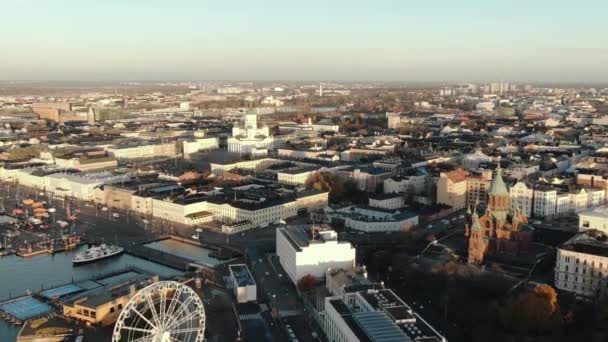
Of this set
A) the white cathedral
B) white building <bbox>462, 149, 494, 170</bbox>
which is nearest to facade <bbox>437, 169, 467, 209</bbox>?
white building <bbox>462, 149, 494, 170</bbox>

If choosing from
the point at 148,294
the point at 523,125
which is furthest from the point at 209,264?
the point at 523,125

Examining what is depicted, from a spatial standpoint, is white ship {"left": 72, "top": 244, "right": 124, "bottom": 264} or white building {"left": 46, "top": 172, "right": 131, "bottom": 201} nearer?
white ship {"left": 72, "top": 244, "right": 124, "bottom": 264}

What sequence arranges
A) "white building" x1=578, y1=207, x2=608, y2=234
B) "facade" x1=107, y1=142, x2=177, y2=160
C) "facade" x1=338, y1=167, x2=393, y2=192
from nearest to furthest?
"white building" x1=578, y1=207, x2=608, y2=234 → "facade" x1=338, y1=167, x2=393, y2=192 → "facade" x1=107, y1=142, x2=177, y2=160

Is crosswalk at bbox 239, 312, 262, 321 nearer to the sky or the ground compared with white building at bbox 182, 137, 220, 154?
nearer to the ground

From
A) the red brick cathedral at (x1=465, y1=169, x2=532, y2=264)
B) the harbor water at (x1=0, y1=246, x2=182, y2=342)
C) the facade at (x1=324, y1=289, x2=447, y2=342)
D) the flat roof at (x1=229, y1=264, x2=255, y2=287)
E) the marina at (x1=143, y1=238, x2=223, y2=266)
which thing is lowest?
the harbor water at (x1=0, y1=246, x2=182, y2=342)

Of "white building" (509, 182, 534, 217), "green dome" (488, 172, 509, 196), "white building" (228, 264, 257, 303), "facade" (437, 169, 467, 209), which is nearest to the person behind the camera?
"white building" (228, 264, 257, 303)

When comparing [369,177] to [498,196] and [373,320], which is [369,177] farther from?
[373,320]

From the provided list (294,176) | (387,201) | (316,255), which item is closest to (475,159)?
(294,176)

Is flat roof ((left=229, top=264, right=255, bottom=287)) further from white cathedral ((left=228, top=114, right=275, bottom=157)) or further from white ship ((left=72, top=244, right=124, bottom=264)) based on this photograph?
white cathedral ((left=228, top=114, right=275, bottom=157))

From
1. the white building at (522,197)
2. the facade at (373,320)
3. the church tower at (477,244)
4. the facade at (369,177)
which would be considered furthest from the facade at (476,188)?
the facade at (373,320)
